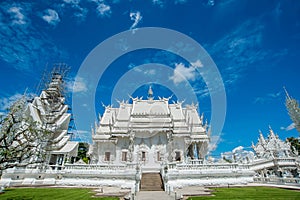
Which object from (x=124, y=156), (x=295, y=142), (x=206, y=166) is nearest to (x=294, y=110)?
(x=206, y=166)

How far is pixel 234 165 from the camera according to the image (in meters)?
14.9

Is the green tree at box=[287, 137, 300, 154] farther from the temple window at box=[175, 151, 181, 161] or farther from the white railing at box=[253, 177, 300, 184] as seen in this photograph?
the temple window at box=[175, 151, 181, 161]

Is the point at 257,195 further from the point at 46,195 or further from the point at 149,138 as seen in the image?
the point at 149,138

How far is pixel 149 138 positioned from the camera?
22828 mm

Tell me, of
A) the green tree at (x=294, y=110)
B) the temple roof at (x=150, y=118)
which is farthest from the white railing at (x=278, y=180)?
the temple roof at (x=150, y=118)

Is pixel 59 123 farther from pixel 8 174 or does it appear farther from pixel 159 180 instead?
pixel 159 180

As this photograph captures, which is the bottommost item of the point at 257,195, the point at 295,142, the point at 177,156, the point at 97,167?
the point at 257,195

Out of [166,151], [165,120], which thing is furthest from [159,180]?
[165,120]

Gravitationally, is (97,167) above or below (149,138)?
below

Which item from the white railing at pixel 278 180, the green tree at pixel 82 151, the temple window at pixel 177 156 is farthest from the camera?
the green tree at pixel 82 151

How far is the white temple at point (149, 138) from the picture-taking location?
21.8 metres

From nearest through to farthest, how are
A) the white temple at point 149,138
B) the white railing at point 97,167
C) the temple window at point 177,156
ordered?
the white railing at point 97,167 → the white temple at point 149,138 → the temple window at point 177,156

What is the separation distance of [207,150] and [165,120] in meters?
8.96

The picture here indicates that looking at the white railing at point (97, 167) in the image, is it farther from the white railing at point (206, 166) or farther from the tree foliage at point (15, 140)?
the tree foliage at point (15, 140)
